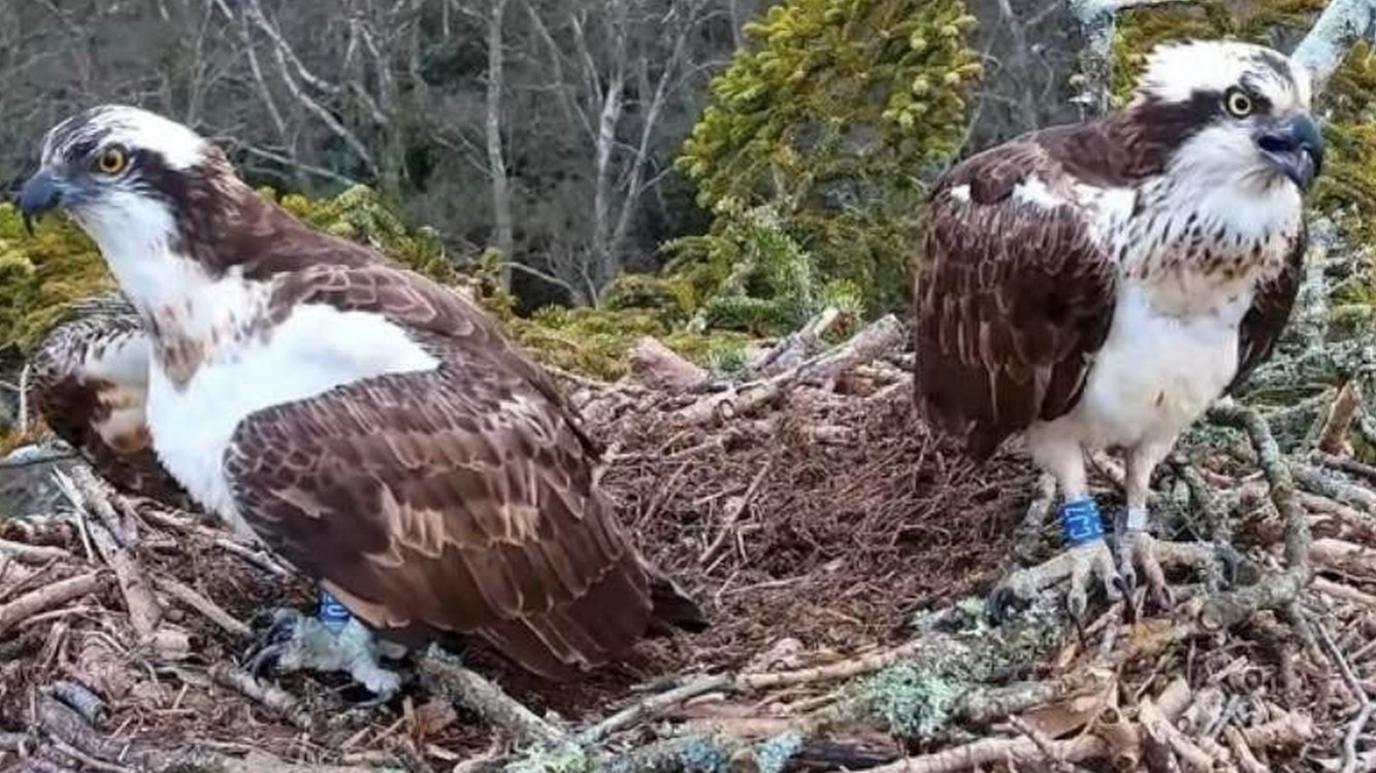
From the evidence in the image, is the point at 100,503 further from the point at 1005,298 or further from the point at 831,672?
the point at 1005,298

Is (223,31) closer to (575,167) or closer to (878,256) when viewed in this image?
(575,167)

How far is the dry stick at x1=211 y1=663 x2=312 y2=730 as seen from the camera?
462 cm

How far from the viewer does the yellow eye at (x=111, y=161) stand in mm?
4367

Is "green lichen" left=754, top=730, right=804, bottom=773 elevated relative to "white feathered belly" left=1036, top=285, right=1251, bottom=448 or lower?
lower

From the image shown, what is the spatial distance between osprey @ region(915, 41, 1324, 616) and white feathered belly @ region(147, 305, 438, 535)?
1323mm

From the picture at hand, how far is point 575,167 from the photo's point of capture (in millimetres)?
23203

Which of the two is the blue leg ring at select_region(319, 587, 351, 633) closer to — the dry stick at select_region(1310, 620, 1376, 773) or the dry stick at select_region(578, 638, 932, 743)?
the dry stick at select_region(578, 638, 932, 743)

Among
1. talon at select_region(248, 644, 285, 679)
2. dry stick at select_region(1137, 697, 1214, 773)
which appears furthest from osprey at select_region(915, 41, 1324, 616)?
talon at select_region(248, 644, 285, 679)

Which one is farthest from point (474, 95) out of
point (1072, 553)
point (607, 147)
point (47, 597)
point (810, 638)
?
point (1072, 553)

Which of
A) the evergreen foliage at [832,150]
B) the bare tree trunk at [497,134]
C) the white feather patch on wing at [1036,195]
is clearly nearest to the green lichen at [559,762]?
the white feather patch on wing at [1036,195]

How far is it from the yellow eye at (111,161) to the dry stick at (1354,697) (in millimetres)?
2666

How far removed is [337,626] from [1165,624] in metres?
1.80

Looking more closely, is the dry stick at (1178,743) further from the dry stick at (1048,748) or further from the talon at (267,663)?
the talon at (267,663)

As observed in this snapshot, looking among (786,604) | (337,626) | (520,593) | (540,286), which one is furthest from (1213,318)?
(540,286)
